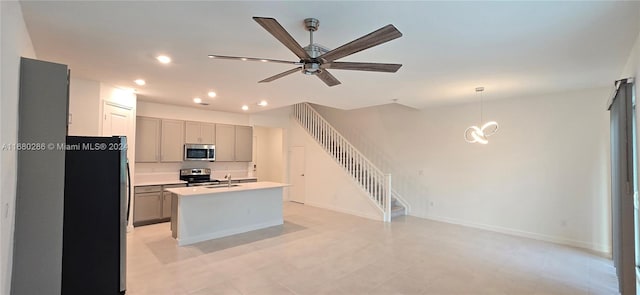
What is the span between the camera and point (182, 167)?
6.91 meters

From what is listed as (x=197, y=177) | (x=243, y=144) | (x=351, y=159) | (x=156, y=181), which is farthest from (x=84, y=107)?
(x=351, y=159)

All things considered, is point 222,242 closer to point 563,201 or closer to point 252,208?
point 252,208

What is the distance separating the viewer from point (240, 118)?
25.9 feet

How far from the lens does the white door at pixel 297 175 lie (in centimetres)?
848

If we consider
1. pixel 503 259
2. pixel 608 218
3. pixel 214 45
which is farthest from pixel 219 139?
pixel 608 218

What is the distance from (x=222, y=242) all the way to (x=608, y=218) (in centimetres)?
612

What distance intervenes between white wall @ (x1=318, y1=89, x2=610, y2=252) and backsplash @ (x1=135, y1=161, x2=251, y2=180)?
406 cm

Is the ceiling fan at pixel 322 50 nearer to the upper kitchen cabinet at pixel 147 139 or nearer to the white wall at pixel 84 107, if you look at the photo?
the white wall at pixel 84 107

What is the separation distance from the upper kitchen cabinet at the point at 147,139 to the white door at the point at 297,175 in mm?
3678

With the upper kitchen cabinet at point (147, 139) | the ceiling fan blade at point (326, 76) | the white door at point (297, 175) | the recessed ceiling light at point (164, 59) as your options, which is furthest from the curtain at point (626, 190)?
the upper kitchen cabinet at point (147, 139)

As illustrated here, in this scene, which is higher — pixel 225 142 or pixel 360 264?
pixel 225 142

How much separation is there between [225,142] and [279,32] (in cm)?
588

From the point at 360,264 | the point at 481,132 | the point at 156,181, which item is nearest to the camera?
the point at 360,264

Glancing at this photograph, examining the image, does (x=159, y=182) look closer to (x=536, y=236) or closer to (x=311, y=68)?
(x=311, y=68)
